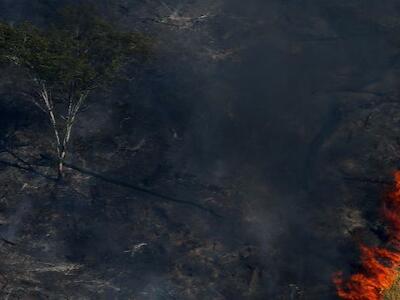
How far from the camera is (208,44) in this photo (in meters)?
25.6

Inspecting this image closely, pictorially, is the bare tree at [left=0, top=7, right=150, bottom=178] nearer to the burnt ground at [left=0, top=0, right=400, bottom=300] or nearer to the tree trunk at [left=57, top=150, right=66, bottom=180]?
the tree trunk at [left=57, top=150, right=66, bottom=180]

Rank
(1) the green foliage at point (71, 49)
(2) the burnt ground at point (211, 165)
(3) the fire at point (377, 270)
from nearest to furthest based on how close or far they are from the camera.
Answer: (1) the green foliage at point (71, 49)
(3) the fire at point (377, 270)
(2) the burnt ground at point (211, 165)

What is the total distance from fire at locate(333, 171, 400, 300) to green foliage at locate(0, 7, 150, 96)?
37.8 feet

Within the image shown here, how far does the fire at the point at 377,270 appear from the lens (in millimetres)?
16078

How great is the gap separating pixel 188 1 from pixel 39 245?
1827cm

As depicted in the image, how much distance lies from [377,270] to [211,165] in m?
8.02

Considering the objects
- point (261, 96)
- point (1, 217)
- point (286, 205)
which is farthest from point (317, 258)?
point (1, 217)

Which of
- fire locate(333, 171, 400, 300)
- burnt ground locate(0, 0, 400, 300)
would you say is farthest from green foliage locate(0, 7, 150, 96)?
fire locate(333, 171, 400, 300)

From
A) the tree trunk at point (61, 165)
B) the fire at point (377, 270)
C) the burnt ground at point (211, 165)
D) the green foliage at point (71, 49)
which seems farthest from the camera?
the tree trunk at point (61, 165)

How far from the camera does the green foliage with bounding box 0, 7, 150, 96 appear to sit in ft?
49.1

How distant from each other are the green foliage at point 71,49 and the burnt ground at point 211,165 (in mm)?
4718

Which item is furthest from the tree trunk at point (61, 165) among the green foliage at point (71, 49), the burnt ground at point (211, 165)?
the green foliage at point (71, 49)

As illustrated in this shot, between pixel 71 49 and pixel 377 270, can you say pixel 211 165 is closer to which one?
pixel 71 49

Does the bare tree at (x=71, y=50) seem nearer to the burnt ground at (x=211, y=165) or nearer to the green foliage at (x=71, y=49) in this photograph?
the green foliage at (x=71, y=49)
